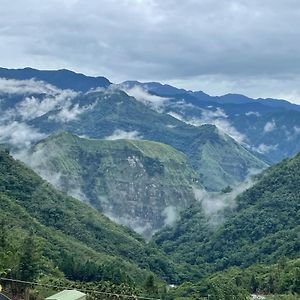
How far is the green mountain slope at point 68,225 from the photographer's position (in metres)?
142

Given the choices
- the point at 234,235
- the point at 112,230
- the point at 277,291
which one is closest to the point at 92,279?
the point at 277,291

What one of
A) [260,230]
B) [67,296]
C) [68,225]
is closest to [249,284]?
[68,225]

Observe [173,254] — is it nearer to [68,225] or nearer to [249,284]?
[68,225]

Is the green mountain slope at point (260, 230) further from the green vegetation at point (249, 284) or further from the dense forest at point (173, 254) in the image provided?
the green vegetation at point (249, 284)

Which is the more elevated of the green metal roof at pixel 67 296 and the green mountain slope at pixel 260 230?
the green metal roof at pixel 67 296

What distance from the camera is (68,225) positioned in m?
162

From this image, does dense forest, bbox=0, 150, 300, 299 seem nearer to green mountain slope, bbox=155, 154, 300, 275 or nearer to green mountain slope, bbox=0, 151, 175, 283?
green mountain slope, bbox=0, 151, 175, 283

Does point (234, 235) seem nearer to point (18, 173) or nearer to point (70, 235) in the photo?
point (70, 235)

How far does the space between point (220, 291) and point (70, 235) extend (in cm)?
6772

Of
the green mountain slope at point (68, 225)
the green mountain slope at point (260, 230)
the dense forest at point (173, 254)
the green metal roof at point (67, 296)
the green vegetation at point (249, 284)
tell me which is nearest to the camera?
the green metal roof at point (67, 296)

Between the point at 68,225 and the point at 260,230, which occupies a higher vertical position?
the point at 260,230

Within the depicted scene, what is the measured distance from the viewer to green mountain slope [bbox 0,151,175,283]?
142250mm

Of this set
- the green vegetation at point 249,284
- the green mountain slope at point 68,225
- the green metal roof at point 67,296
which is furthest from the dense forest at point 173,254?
the green metal roof at point 67,296

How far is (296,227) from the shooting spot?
6339 inches
